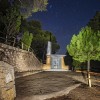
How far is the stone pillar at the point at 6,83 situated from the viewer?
8289 millimetres

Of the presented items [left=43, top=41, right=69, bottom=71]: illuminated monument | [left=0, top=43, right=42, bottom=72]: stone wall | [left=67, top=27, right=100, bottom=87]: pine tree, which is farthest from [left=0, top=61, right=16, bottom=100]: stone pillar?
[left=43, top=41, right=69, bottom=71]: illuminated monument

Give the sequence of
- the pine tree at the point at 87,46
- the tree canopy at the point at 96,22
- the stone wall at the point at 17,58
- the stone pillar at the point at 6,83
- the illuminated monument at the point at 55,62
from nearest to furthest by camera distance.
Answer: the stone pillar at the point at 6,83 → the stone wall at the point at 17,58 → the pine tree at the point at 87,46 → the tree canopy at the point at 96,22 → the illuminated monument at the point at 55,62

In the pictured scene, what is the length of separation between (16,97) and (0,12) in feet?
59.6

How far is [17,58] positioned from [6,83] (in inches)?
557

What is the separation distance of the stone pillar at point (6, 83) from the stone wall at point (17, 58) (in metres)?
8.58

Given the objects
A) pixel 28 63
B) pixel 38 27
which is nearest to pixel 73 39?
pixel 28 63

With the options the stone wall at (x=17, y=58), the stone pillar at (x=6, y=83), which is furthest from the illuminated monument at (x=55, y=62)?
the stone pillar at (x=6, y=83)

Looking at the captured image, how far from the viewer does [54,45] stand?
177ft

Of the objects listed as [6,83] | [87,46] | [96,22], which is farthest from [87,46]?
[6,83]

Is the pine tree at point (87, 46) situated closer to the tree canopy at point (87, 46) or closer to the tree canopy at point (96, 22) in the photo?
the tree canopy at point (87, 46)

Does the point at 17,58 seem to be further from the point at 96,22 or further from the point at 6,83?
the point at 96,22

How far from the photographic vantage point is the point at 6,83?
28.4ft

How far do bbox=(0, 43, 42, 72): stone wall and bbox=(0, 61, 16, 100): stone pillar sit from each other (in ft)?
28.1

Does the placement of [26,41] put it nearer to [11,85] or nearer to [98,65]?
[98,65]
